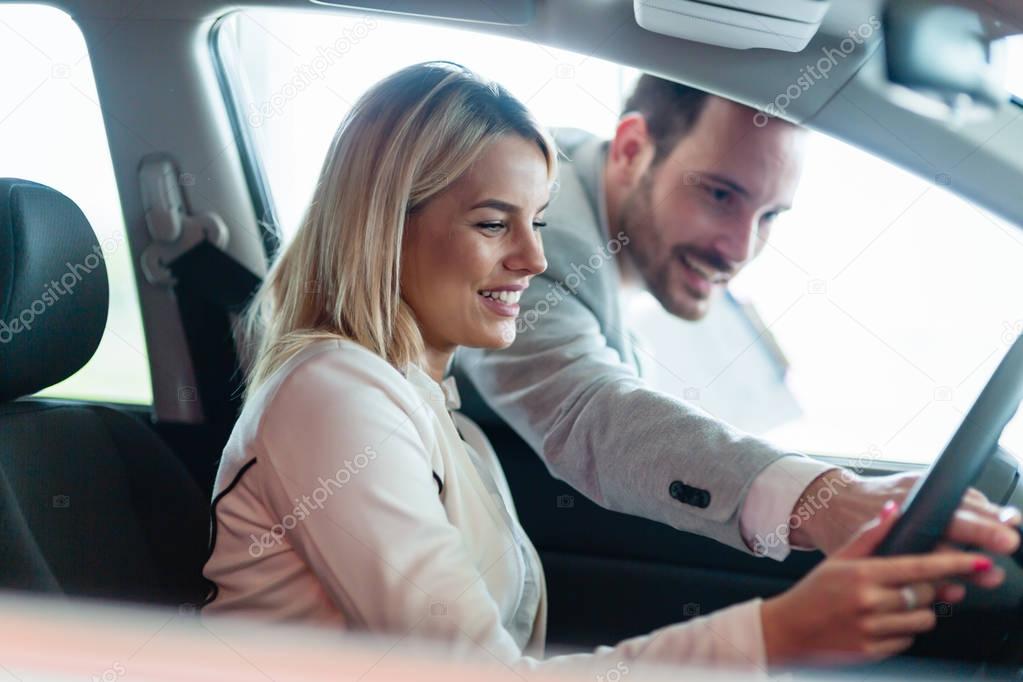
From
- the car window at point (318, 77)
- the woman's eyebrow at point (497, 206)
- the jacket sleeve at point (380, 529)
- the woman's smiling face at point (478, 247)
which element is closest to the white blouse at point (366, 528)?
the jacket sleeve at point (380, 529)

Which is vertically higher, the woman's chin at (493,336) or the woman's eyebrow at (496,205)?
the woman's eyebrow at (496,205)

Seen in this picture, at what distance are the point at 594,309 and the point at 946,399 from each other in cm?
57

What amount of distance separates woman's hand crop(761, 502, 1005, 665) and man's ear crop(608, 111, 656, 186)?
3.41 feet

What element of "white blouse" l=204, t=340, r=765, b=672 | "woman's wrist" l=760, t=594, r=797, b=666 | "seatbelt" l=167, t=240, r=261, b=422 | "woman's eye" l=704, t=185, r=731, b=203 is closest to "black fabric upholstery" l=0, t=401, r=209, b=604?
"white blouse" l=204, t=340, r=765, b=672

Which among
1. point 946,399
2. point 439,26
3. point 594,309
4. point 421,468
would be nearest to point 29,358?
point 421,468

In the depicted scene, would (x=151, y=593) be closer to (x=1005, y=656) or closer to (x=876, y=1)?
(x=1005, y=656)

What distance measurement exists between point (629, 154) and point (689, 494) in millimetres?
728

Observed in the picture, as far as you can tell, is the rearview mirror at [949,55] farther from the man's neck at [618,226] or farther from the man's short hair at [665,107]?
the man's neck at [618,226]

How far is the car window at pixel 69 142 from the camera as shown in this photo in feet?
5.03

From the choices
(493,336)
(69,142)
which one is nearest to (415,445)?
→ (493,336)

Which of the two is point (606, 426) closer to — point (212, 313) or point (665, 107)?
point (665, 107)

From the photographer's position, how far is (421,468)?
0.94 meters

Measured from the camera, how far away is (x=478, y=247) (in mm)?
1161

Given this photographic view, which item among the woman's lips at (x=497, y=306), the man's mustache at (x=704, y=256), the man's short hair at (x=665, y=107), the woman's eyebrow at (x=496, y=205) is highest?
the man's short hair at (x=665, y=107)
